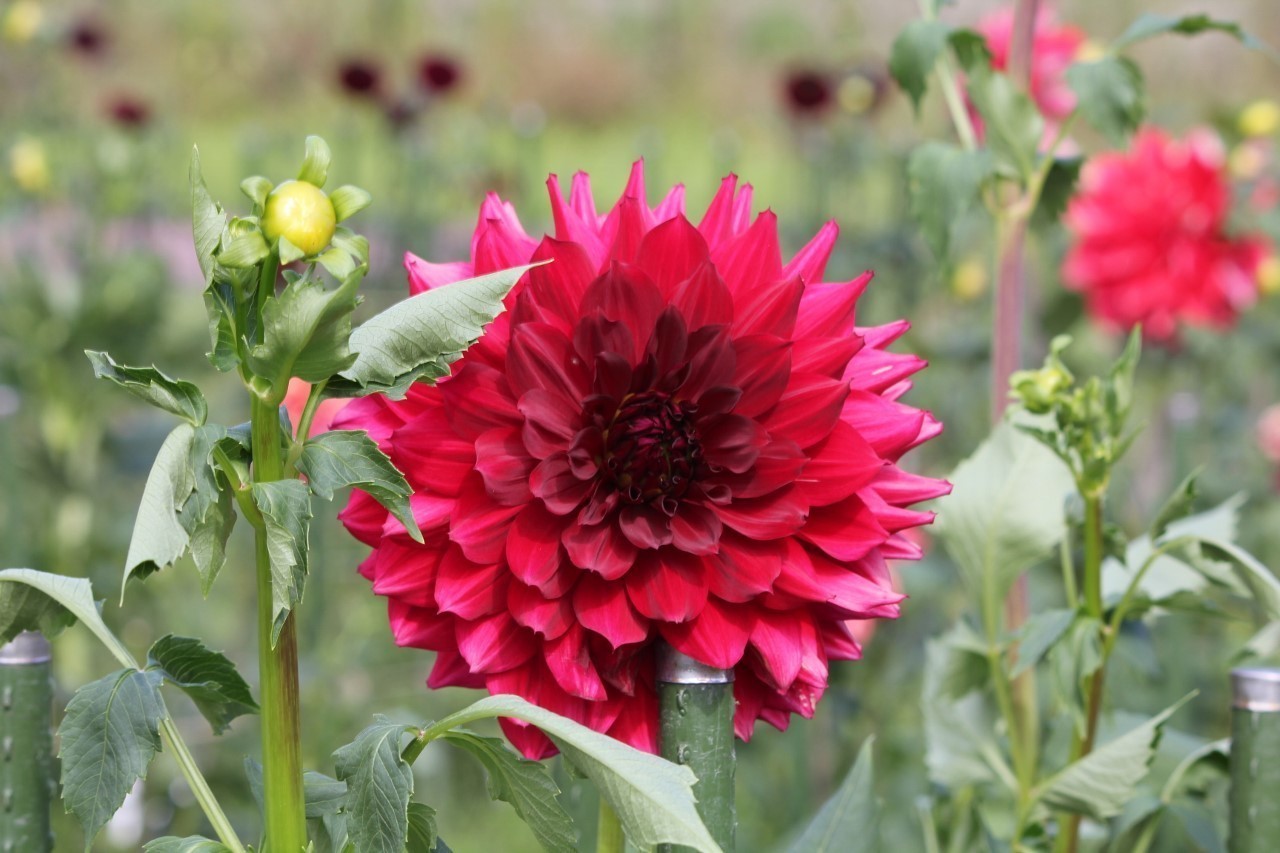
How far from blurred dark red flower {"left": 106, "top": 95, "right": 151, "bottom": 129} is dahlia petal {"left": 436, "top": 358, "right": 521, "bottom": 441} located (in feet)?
5.16

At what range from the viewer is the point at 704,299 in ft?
1.32

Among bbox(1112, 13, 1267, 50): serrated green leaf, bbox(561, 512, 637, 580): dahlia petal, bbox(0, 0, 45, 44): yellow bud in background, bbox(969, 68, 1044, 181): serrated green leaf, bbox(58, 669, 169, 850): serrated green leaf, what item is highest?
bbox(0, 0, 45, 44): yellow bud in background

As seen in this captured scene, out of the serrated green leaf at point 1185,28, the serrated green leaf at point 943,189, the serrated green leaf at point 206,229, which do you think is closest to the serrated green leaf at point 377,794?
the serrated green leaf at point 206,229

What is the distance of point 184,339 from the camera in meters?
1.77

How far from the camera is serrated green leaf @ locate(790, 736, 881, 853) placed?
571 millimetres

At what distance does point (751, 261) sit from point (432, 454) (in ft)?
0.36

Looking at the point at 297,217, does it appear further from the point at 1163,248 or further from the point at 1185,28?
the point at 1163,248

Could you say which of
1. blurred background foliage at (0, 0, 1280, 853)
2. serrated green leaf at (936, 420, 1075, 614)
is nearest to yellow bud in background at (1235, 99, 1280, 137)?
blurred background foliage at (0, 0, 1280, 853)

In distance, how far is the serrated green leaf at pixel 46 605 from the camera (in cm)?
39

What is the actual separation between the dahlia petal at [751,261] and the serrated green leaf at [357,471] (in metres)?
0.12

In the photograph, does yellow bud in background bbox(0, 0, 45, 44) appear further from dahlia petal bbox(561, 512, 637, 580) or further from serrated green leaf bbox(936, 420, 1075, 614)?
dahlia petal bbox(561, 512, 637, 580)

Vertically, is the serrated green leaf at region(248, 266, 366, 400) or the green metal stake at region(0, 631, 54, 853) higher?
the serrated green leaf at region(248, 266, 366, 400)

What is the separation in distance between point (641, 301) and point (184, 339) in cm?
149

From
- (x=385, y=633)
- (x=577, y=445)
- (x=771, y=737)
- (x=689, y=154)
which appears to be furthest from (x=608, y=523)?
(x=689, y=154)
